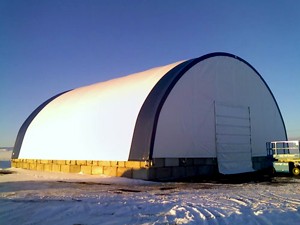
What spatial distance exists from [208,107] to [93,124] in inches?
328

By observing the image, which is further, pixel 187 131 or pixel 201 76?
pixel 201 76

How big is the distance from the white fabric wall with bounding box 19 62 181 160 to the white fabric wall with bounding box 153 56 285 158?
6.45 ft

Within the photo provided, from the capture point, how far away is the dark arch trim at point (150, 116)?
19.6 m

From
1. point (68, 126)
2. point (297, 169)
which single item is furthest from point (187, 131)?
point (68, 126)

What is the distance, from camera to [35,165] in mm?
27906

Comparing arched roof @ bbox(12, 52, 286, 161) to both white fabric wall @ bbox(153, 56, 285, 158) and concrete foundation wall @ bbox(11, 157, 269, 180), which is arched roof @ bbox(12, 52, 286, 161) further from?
white fabric wall @ bbox(153, 56, 285, 158)

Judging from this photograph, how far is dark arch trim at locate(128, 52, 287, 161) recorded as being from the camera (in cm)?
1956

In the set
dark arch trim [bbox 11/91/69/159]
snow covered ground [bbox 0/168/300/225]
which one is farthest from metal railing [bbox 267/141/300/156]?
dark arch trim [bbox 11/91/69/159]

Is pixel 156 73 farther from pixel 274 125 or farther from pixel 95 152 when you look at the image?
pixel 274 125

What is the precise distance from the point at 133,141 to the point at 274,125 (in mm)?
15445

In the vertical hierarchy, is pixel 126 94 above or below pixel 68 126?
above

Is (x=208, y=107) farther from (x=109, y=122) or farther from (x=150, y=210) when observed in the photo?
(x=150, y=210)

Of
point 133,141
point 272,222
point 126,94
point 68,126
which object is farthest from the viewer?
point 68,126

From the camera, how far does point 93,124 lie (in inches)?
946
